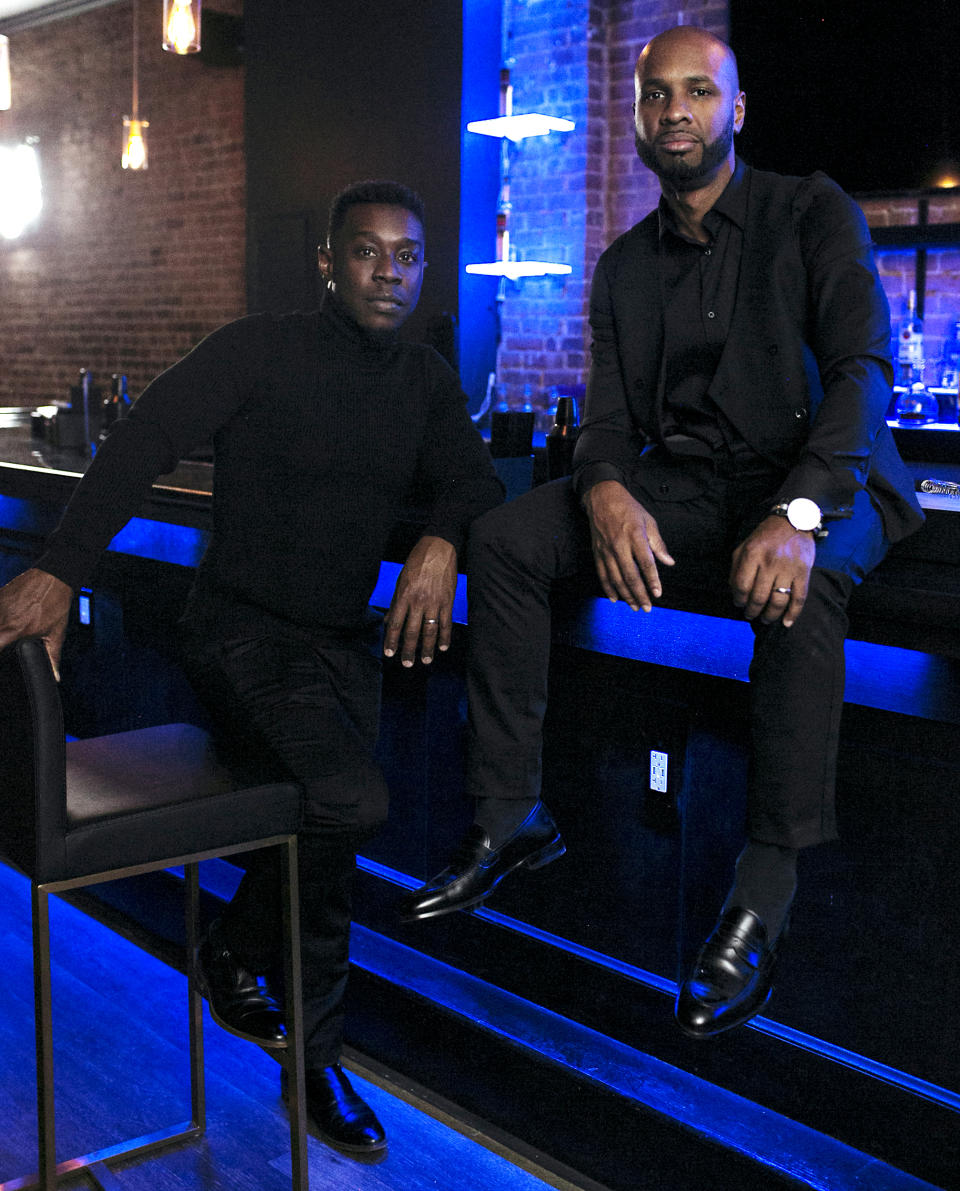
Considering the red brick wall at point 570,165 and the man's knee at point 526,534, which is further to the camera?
the red brick wall at point 570,165

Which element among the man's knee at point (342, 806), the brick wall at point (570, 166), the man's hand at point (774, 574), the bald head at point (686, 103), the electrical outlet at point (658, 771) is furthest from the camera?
the brick wall at point (570, 166)

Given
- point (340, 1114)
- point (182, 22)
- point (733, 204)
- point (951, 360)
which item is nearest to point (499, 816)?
point (340, 1114)

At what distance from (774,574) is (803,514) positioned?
0.36 feet

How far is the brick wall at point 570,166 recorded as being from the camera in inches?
195

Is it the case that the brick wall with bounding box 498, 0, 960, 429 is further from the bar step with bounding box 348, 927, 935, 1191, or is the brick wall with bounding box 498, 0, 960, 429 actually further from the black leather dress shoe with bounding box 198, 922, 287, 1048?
the black leather dress shoe with bounding box 198, 922, 287, 1048

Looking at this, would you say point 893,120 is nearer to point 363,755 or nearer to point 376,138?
point 376,138

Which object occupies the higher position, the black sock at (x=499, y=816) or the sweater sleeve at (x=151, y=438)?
the sweater sleeve at (x=151, y=438)

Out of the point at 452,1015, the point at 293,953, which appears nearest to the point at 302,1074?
the point at 293,953

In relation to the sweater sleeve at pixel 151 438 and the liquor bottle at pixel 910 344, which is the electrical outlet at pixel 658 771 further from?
the liquor bottle at pixel 910 344

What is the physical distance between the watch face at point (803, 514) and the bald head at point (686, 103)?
55 cm

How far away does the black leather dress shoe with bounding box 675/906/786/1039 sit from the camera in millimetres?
1492

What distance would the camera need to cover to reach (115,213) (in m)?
7.92

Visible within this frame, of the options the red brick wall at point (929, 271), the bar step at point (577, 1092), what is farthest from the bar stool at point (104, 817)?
the red brick wall at point (929, 271)

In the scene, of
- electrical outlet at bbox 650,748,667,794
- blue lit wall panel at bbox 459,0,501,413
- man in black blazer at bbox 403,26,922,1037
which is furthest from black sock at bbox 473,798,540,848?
blue lit wall panel at bbox 459,0,501,413
